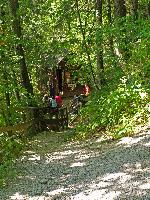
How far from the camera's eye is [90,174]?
8875 mm

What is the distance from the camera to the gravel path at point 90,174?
7359mm

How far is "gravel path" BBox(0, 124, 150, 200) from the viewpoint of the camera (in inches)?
290

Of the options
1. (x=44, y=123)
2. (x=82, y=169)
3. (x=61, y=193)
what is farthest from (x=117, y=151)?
(x=44, y=123)

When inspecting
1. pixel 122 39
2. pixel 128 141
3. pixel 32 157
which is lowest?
pixel 32 157

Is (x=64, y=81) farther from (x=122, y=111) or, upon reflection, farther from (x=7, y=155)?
(x=7, y=155)

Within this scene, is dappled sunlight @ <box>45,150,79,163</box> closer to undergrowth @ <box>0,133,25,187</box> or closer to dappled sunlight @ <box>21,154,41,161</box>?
dappled sunlight @ <box>21,154,41,161</box>

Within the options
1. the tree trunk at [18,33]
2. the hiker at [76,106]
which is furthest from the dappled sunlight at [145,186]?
the hiker at [76,106]

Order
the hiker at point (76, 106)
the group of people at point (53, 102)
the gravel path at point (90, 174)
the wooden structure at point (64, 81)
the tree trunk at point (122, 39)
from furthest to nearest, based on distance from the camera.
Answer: the wooden structure at point (64, 81), the hiker at point (76, 106), the group of people at point (53, 102), the tree trunk at point (122, 39), the gravel path at point (90, 174)

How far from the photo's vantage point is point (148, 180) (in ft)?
23.8

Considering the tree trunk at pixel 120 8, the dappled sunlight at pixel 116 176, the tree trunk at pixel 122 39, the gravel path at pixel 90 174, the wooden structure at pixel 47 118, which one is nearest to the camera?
the gravel path at pixel 90 174

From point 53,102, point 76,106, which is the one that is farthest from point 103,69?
point 76,106

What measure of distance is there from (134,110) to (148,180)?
19.0 ft

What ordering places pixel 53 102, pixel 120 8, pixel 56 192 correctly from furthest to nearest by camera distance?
pixel 53 102
pixel 120 8
pixel 56 192

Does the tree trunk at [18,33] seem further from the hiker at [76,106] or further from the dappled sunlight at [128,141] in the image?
the dappled sunlight at [128,141]
